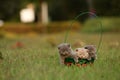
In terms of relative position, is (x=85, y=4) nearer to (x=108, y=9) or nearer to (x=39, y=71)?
(x=108, y=9)

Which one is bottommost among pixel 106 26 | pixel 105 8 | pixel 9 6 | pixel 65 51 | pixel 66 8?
pixel 106 26

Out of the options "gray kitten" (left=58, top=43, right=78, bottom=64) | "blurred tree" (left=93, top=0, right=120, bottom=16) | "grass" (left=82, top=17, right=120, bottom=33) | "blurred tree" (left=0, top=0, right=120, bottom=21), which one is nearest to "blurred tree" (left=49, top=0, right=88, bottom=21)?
"blurred tree" (left=0, top=0, right=120, bottom=21)

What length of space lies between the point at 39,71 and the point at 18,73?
396 mm

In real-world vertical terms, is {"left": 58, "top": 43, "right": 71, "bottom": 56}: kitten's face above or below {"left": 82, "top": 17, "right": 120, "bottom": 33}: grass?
above

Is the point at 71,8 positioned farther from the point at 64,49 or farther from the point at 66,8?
the point at 64,49

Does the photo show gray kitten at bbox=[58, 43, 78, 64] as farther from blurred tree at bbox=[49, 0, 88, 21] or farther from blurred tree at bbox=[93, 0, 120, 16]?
blurred tree at bbox=[49, 0, 88, 21]

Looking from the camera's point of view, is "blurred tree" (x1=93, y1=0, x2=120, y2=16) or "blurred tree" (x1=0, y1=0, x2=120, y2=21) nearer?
"blurred tree" (x1=93, y1=0, x2=120, y2=16)

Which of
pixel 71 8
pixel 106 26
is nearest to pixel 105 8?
pixel 71 8

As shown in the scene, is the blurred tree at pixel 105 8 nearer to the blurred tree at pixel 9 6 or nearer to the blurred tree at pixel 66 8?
the blurred tree at pixel 66 8

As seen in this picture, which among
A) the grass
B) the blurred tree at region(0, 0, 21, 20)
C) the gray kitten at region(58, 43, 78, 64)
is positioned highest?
the gray kitten at region(58, 43, 78, 64)

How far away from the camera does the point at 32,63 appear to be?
26.6 feet

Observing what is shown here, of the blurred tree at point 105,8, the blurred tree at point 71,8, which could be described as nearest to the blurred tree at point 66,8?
the blurred tree at point 71,8

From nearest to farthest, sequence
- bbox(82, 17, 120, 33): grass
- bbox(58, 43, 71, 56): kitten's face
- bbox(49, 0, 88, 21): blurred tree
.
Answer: bbox(58, 43, 71, 56): kitten's face < bbox(82, 17, 120, 33): grass < bbox(49, 0, 88, 21): blurred tree

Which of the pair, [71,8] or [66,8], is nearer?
[71,8]
